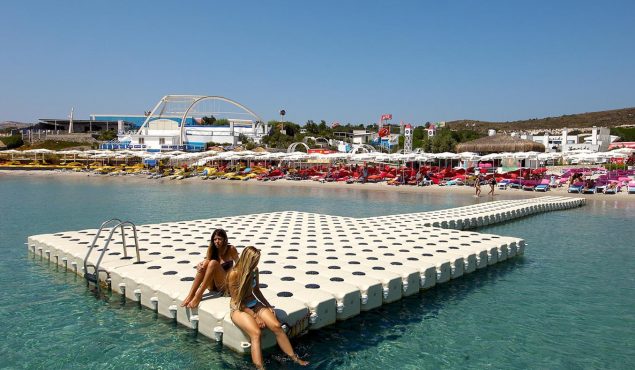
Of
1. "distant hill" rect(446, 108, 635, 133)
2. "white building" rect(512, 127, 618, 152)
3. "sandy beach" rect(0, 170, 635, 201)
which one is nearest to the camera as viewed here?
"sandy beach" rect(0, 170, 635, 201)

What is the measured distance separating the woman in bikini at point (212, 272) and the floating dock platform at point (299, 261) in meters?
0.12

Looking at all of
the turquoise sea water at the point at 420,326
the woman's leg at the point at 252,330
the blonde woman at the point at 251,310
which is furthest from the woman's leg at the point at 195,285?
the woman's leg at the point at 252,330

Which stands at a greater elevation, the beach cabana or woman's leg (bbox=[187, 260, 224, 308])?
the beach cabana

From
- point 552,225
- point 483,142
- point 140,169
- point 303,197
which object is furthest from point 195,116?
point 552,225

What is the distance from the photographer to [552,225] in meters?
13.7

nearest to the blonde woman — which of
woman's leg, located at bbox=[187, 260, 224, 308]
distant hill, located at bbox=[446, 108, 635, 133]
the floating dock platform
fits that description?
the floating dock platform

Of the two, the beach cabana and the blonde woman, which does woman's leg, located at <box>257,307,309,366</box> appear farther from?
the beach cabana

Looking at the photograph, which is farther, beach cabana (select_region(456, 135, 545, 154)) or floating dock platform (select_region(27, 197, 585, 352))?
beach cabana (select_region(456, 135, 545, 154))

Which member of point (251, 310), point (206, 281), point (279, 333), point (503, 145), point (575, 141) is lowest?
point (279, 333)

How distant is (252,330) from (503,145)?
133ft

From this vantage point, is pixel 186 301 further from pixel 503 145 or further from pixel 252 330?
pixel 503 145

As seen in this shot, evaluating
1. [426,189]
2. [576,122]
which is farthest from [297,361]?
[576,122]

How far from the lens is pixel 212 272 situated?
204 inches

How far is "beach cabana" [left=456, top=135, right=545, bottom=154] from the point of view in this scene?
39.6m
